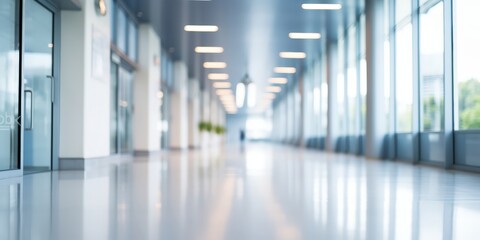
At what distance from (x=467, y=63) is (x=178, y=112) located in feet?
56.2

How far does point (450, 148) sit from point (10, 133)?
7857mm

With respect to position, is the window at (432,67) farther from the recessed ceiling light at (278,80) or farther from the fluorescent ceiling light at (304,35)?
the recessed ceiling light at (278,80)

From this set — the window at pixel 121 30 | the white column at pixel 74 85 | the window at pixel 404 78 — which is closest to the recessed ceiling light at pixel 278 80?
the window at pixel 121 30

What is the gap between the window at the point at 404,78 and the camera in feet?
40.0

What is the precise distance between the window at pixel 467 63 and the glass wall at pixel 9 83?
7.58 meters

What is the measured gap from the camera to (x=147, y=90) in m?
16.7

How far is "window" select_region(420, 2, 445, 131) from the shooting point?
10.3 m

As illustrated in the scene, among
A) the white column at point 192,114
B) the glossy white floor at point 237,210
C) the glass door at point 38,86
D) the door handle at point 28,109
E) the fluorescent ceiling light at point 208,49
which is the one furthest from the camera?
the white column at point 192,114

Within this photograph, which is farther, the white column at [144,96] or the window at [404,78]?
the white column at [144,96]

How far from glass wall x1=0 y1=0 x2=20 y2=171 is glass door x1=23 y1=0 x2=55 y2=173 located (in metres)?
0.41

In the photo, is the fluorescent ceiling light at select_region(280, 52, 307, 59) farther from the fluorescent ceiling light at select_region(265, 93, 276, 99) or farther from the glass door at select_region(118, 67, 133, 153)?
the fluorescent ceiling light at select_region(265, 93, 276, 99)

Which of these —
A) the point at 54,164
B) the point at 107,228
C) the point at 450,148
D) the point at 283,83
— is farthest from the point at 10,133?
the point at 283,83

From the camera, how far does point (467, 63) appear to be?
9086 millimetres

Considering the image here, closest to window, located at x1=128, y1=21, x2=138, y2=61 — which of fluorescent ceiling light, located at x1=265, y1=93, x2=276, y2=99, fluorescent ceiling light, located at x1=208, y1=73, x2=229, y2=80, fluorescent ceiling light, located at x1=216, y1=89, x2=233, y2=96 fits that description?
fluorescent ceiling light, located at x1=208, y1=73, x2=229, y2=80
